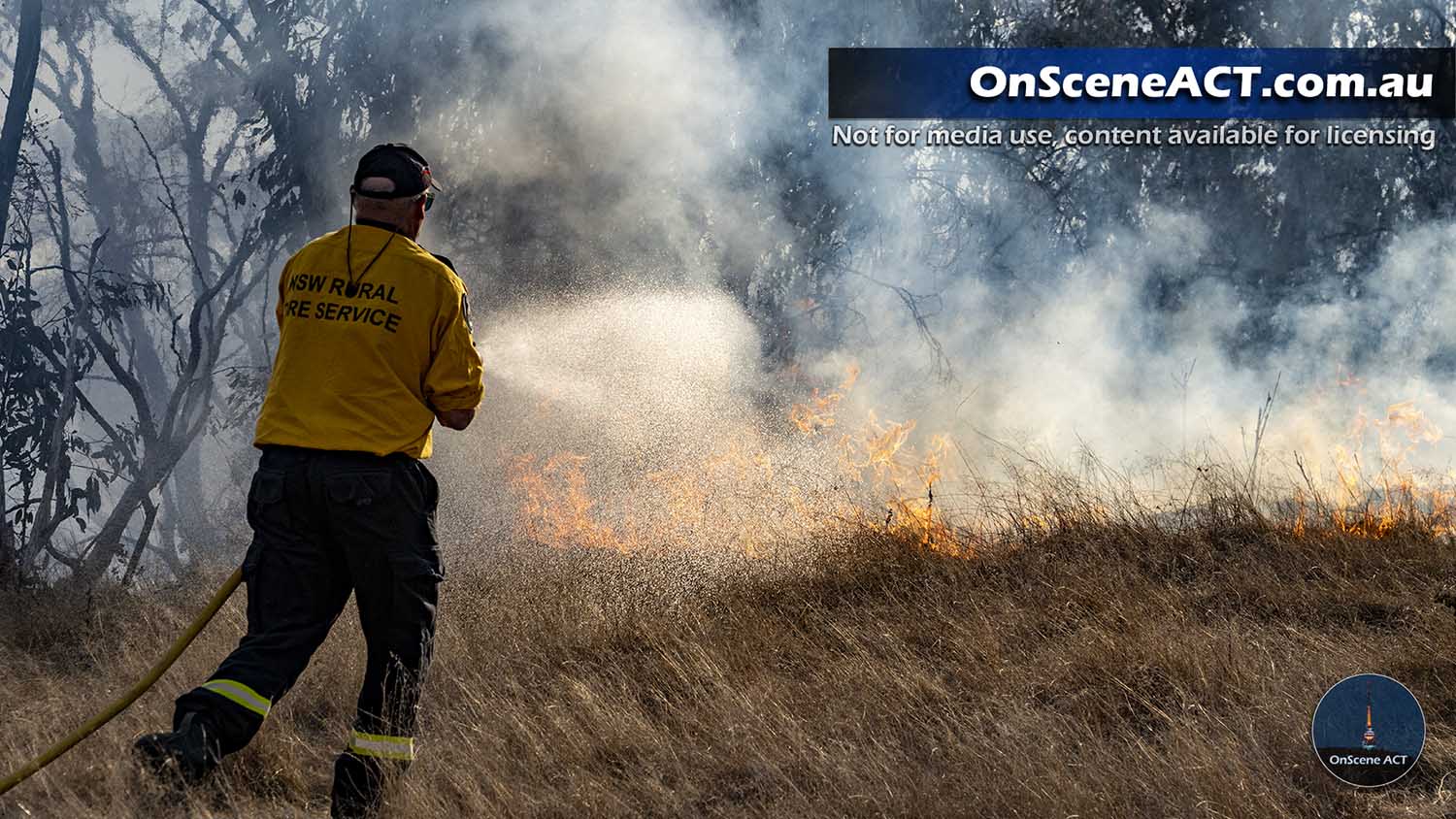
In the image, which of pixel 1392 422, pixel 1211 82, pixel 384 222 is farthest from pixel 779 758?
pixel 1211 82

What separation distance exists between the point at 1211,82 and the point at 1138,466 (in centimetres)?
353

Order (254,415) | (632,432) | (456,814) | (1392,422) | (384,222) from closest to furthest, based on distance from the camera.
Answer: (456,814) → (384,222) → (632,432) → (1392,422) → (254,415)

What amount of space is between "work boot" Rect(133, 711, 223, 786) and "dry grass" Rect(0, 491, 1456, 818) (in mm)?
170

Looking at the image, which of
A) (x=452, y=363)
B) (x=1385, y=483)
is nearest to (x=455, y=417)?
(x=452, y=363)

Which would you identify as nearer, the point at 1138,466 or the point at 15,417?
the point at 15,417

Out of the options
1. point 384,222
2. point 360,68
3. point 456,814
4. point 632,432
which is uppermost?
point 360,68

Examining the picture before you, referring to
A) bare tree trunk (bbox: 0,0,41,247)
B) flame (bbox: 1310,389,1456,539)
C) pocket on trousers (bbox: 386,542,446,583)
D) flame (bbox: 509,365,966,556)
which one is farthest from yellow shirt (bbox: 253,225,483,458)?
bare tree trunk (bbox: 0,0,41,247)

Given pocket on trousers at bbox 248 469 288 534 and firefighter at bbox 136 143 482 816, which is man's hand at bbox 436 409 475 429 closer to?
firefighter at bbox 136 143 482 816

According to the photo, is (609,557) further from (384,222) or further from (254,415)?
(254,415)

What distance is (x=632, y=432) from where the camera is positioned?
28.2 feet

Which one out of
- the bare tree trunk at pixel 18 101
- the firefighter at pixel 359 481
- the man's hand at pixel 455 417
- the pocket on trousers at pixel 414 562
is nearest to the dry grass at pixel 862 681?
the firefighter at pixel 359 481

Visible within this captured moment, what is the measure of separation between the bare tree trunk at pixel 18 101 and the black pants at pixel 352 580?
5099mm

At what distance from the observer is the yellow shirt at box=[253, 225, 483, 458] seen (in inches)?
121

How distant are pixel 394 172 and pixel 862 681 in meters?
2.25
